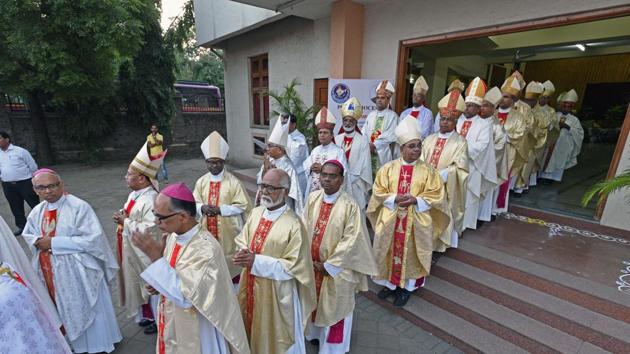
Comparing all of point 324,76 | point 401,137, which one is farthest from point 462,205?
point 324,76

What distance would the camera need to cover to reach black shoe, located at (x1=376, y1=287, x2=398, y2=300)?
4.12 m

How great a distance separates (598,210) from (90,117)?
18.3 metres

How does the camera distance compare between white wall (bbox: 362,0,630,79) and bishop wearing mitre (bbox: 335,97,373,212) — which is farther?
bishop wearing mitre (bbox: 335,97,373,212)

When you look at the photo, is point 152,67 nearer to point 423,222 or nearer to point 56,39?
point 56,39

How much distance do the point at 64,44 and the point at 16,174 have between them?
6856 millimetres

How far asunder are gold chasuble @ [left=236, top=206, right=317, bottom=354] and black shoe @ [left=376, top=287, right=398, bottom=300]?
6.03 feet

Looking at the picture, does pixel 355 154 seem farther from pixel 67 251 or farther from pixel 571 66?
pixel 571 66

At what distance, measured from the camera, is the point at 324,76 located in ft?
28.8

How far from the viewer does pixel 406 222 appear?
12.1 ft

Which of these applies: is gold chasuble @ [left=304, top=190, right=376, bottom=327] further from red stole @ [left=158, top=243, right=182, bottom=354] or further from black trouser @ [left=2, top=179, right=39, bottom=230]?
black trouser @ [left=2, top=179, right=39, bottom=230]

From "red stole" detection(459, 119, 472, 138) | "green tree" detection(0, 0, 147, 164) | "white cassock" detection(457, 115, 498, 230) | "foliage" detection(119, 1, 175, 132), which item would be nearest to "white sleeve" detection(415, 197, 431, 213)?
"white cassock" detection(457, 115, 498, 230)

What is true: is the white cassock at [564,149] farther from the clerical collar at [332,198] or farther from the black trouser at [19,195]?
the black trouser at [19,195]

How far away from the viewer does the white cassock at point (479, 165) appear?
4.62 m

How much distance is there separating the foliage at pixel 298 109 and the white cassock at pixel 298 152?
2222 mm
